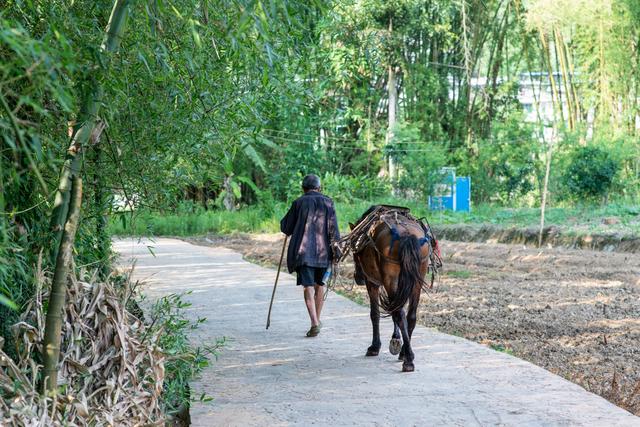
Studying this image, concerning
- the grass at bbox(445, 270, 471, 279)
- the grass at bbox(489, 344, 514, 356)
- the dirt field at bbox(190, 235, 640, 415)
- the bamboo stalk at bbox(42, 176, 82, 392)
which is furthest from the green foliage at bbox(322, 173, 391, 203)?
the bamboo stalk at bbox(42, 176, 82, 392)

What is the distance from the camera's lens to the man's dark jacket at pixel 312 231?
8.73 m

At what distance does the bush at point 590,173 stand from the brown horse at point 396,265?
61.8ft

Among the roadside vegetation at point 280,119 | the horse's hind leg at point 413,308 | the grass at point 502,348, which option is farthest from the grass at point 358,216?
the horse's hind leg at point 413,308

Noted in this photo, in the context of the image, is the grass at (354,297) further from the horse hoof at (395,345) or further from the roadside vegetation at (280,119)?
the horse hoof at (395,345)

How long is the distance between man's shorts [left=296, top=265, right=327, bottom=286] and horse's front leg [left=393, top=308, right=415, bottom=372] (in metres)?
1.50

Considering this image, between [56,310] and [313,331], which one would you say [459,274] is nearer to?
[313,331]

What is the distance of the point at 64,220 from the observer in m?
4.79

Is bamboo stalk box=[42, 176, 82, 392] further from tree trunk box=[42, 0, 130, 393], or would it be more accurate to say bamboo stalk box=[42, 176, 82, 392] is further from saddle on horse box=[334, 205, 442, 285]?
saddle on horse box=[334, 205, 442, 285]

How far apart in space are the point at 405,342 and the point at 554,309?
4.55m

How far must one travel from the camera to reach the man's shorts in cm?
870

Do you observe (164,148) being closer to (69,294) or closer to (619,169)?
(69,294)

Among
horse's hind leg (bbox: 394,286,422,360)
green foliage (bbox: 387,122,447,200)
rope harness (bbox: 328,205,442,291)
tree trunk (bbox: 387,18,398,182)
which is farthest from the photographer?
tree trunk (bbox: 387,18,398,182)

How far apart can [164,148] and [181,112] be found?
1.02 ft

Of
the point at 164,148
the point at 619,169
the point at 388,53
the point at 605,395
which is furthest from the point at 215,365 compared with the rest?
the point at 388,53
